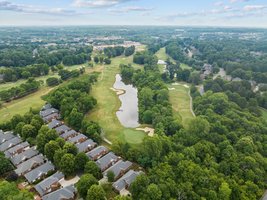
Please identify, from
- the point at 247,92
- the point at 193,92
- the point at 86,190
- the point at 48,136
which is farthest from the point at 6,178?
the point at 247,92

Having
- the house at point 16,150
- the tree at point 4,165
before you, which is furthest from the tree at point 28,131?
the tree at point 4,165

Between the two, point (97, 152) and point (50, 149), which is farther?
point (97, 152)

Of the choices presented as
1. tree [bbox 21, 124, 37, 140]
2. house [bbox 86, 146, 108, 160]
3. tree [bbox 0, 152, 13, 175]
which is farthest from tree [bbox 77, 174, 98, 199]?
tree [bbox 21, 124, 37, 140]

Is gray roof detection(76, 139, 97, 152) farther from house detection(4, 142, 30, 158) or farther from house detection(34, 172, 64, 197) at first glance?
house detection(4, 142, 30, 158)

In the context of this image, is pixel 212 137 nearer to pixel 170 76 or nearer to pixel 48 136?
pixel 48 136

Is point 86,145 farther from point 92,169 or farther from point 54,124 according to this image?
point 54,124

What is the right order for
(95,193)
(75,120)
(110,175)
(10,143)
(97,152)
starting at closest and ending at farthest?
(95,193)
(110,175)
(97,152)
(10,143)
(75,120)

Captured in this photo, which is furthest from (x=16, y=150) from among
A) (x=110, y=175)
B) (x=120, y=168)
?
(x=120, y=168)

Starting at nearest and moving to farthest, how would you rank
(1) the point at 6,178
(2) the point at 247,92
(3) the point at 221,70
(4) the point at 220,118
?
(1) the point at 6,178, (4) the point at 220,118, (2) the point at 247,92, (3) the point at 221,70
